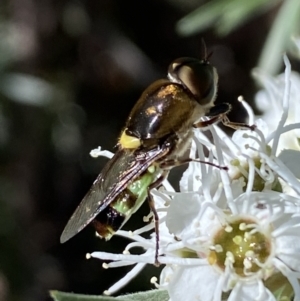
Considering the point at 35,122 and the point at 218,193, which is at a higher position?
the point at 218,193

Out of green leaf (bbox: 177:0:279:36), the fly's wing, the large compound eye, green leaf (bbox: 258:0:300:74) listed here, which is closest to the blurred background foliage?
green leaf (bbox: 177:0:279:36)

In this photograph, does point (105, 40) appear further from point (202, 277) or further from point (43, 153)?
point (202, 277)

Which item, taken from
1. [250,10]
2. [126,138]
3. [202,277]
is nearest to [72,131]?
[250,10]

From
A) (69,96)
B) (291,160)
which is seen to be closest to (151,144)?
(291,160)

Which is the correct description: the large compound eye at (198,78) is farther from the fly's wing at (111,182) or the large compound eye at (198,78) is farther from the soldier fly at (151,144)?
the fly's wing at (111,182)

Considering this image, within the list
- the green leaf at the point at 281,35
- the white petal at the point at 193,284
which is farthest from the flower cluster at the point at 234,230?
the green leaf at the point at 281,35

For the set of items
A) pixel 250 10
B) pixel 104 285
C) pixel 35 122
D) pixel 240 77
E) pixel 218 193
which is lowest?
pixel 104 285
